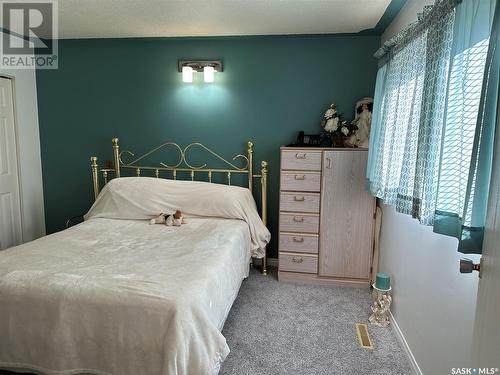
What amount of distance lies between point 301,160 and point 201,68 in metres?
1.45

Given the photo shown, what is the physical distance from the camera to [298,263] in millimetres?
2988

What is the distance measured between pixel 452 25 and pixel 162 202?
8.36ft

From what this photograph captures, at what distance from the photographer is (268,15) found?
265 centimetres

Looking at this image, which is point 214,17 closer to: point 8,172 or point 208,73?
point 208,73

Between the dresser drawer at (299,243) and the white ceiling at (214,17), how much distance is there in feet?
6.36

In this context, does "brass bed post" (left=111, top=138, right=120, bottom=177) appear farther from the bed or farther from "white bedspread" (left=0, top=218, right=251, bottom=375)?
"white bedspread" (left=0, top=218, right=251, bottom=375)

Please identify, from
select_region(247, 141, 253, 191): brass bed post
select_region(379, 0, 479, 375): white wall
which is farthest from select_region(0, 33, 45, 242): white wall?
select_region(379, 0, 479, 375): white wall

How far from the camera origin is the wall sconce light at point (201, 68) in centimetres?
318

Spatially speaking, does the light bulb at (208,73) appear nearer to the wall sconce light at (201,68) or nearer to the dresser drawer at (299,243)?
the wall sconce light at (201,68)

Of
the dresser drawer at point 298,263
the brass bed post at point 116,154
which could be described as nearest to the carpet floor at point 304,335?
the dresser drawer at point 298,263

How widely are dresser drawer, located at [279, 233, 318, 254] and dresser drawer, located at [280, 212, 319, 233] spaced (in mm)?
49

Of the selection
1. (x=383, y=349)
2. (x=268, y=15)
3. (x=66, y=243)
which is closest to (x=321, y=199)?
(x=383, y=349)

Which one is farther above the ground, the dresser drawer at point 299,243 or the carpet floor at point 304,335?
the dresser drawer at point 299,243

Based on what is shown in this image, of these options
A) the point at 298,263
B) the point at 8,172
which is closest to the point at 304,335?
the point at 298,263
